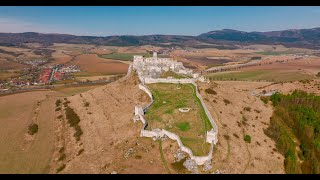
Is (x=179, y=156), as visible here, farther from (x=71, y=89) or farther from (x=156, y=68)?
(x=71, y=89)

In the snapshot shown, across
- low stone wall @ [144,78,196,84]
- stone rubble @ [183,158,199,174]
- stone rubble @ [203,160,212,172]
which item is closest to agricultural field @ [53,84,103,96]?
low stone wall @ [144,78,196,84]

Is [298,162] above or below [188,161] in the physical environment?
below

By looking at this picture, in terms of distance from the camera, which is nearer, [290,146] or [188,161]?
[188,161]

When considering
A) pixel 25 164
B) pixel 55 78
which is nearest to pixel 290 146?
pixel 25 164

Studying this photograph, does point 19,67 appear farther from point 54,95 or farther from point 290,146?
point 290,146

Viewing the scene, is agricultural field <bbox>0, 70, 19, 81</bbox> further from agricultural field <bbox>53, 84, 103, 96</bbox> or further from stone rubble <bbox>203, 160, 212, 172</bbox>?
stone rubble <bbox>203, 160, 212, 172</bbox>

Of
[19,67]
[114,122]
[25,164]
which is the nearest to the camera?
[25,164]
